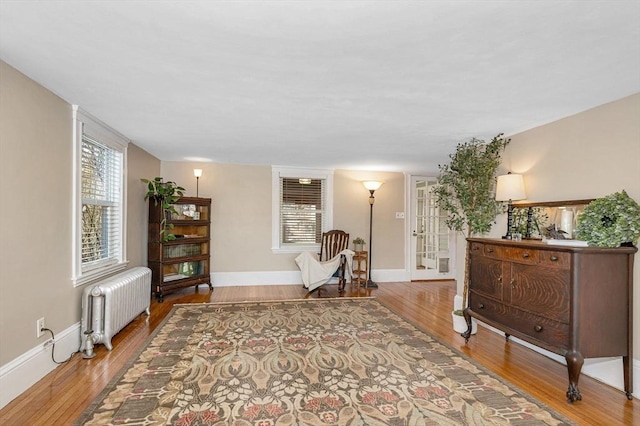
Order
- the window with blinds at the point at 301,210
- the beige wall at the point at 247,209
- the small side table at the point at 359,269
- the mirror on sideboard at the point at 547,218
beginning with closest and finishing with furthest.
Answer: the mirror on sideboard at the point at 547,218
the small side table at the point at 359,269
the beige wall at the point at 247,209
the window with blinds at the point at 301,210

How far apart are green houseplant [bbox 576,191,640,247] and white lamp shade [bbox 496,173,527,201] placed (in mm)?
716

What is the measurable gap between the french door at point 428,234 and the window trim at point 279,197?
1682 millimetres

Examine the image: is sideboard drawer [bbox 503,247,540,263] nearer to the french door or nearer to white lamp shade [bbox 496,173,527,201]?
white lamp shade [bbox 496,173,527,201]

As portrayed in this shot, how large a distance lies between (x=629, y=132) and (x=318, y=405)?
2979 millimetres

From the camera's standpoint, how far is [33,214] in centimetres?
235

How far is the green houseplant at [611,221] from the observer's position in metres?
2.25

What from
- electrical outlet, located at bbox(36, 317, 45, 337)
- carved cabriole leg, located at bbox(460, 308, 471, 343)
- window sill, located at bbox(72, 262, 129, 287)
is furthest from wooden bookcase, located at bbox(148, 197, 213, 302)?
carved cabriole leg, located at bbox(460, 308, 471, 343)

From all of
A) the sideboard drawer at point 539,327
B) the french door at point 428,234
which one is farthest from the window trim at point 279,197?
the sideboard drawer at point 539,327

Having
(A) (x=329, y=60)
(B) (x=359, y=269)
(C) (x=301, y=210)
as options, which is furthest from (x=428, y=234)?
(A) (x=329, y=60)

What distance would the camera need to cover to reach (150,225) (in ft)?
15.4

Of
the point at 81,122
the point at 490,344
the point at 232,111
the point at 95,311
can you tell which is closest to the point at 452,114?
the point at 232,111

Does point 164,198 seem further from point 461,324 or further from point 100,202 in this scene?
point 461,324

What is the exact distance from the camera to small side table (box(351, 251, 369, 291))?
5.45m

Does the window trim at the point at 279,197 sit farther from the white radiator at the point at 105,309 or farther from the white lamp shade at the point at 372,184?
the white radiator at the point at 105,309
